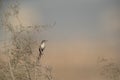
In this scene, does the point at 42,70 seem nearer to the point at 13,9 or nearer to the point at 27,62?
the point at 27,62

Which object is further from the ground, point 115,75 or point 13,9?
point 13,9

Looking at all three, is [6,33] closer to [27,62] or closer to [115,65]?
[27,62]

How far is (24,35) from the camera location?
294 cm

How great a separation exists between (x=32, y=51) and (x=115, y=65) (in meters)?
0.86

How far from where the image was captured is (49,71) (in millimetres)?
2854

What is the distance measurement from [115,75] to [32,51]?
2.74 ft

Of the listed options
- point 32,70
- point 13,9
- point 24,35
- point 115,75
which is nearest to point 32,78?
point 32,70

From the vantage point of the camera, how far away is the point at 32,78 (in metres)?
2.83

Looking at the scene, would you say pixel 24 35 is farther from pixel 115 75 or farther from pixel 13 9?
pixel 115 75

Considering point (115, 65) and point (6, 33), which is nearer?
point (6, 33)

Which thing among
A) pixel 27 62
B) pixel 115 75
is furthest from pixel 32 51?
pixel 115 75

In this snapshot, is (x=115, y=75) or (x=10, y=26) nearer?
(x=10, y=26)

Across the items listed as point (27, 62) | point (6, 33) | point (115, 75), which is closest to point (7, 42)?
point (6, 33)

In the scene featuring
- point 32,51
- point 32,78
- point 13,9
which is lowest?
point 32,78
